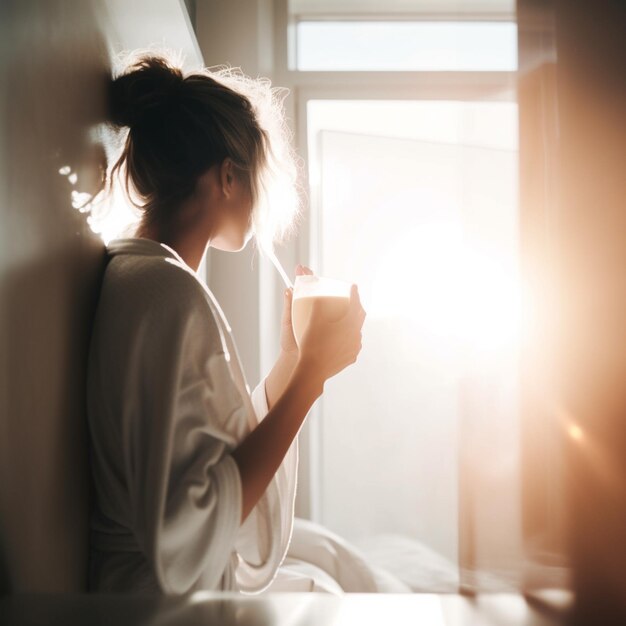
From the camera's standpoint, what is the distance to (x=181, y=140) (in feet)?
2.51

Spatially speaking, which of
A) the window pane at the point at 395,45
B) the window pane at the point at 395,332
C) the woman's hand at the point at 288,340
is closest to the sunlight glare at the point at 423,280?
the window pane at the point at 395,332

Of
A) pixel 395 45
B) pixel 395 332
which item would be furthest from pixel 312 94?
pixel 395 332

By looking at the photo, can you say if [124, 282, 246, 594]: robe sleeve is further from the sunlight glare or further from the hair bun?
the sunlight glare

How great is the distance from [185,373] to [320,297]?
186mm

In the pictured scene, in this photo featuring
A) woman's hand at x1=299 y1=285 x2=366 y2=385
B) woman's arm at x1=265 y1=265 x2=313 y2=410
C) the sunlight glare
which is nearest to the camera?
woman's hand at x1=299 y1=285 x2=366 y2=385

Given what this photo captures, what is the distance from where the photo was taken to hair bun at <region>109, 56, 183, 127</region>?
77 cm

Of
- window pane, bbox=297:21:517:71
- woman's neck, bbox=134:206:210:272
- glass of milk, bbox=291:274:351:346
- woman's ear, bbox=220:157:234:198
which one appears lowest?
glass of milk, bbox=291:274:351:346

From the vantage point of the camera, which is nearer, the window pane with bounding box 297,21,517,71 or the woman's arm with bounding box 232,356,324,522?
the woman's arm with bounding box 232,356,324,522

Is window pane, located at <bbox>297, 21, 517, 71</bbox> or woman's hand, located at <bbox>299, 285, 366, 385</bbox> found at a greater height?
window pane, located at <bbox>297, 21, 517, 71</bbox>

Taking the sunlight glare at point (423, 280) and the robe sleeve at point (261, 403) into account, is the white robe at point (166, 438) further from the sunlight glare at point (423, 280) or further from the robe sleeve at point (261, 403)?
the sunlight glare at point (423, 280)

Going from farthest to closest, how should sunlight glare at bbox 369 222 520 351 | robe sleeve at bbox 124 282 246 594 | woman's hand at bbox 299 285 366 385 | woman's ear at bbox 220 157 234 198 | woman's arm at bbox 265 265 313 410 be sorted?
1. sunlight glare at bbox 369 222 520 351
2. woman's arm at bbox 265 265 313 410
3. woman's ear at bbox 220 157 234 198
4. woman's hand at bbox 299 285 366 385
5. robe sleeve at bbox 124 282 246 594

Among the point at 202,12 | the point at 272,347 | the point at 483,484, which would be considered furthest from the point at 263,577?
the point at 202,12

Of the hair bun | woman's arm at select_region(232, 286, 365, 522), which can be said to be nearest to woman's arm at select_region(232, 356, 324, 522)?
woman's arm at select_region(232, 286, 365, 522)

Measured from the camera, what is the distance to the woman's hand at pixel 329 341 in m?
0.68
